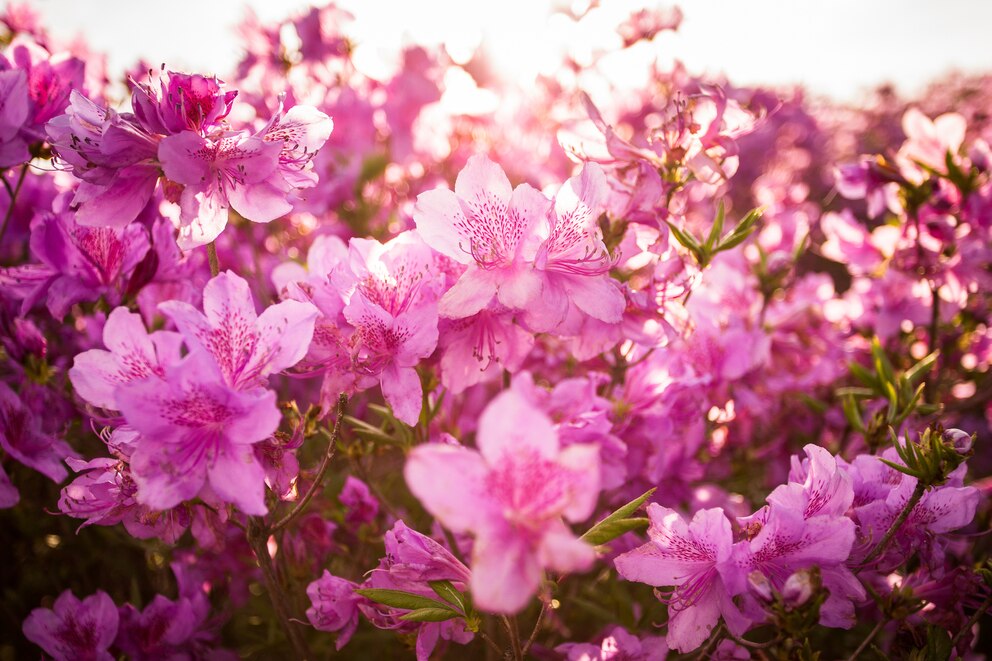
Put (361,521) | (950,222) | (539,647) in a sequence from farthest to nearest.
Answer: (950,222)
(361,521)
(539,647)

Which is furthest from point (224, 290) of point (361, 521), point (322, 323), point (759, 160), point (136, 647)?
point (759, 160)

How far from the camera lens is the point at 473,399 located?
202cm

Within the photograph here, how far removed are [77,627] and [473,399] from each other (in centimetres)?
116

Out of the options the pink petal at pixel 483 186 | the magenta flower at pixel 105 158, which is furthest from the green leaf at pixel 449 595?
the magenta flower at pixel 105 158

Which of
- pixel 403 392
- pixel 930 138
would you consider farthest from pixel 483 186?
pixel 930 138

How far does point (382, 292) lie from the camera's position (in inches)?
51.8

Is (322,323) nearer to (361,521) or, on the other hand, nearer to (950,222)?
(361,521)

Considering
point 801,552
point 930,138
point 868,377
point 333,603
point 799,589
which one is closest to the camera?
point 799,589

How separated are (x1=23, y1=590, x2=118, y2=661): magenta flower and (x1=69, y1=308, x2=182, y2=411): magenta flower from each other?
74cm

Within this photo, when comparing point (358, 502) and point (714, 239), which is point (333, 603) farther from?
point (714, 239)

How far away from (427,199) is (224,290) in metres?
0.41

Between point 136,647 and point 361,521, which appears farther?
point 361,521

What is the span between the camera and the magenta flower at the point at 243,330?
111 cm

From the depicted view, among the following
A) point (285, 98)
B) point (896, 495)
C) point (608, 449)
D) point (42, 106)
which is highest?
point (285, 98)
